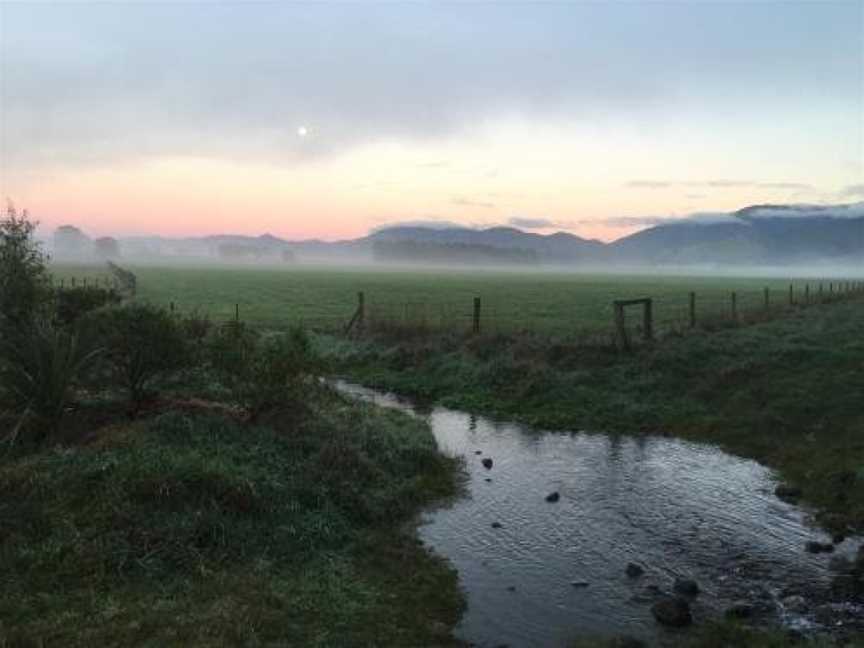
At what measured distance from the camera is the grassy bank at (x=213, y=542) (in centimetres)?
926

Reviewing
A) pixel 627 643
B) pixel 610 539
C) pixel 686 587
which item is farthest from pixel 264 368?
pixel 627 643

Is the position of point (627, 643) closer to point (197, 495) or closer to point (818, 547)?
point (818, 547)

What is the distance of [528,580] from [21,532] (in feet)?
26.2

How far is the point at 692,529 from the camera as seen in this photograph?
14078 millimetres

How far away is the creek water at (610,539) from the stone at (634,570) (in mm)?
111

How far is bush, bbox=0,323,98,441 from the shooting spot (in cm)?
1515

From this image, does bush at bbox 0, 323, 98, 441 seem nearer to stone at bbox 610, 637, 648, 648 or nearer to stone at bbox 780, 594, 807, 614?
stone at bbox 610, 637, 648, 648

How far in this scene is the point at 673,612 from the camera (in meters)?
10.3

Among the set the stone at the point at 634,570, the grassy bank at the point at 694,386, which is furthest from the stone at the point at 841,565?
the stone at the point at 634,570

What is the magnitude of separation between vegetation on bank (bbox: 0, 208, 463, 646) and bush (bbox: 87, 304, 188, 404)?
0.13 ft

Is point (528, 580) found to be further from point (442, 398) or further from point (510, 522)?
point (442, 398)

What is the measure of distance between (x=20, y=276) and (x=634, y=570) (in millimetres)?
18643

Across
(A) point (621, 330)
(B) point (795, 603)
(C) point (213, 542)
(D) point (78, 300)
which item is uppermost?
(D) point (78, 300)

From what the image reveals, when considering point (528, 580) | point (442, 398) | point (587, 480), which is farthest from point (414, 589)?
point (442, 398)
